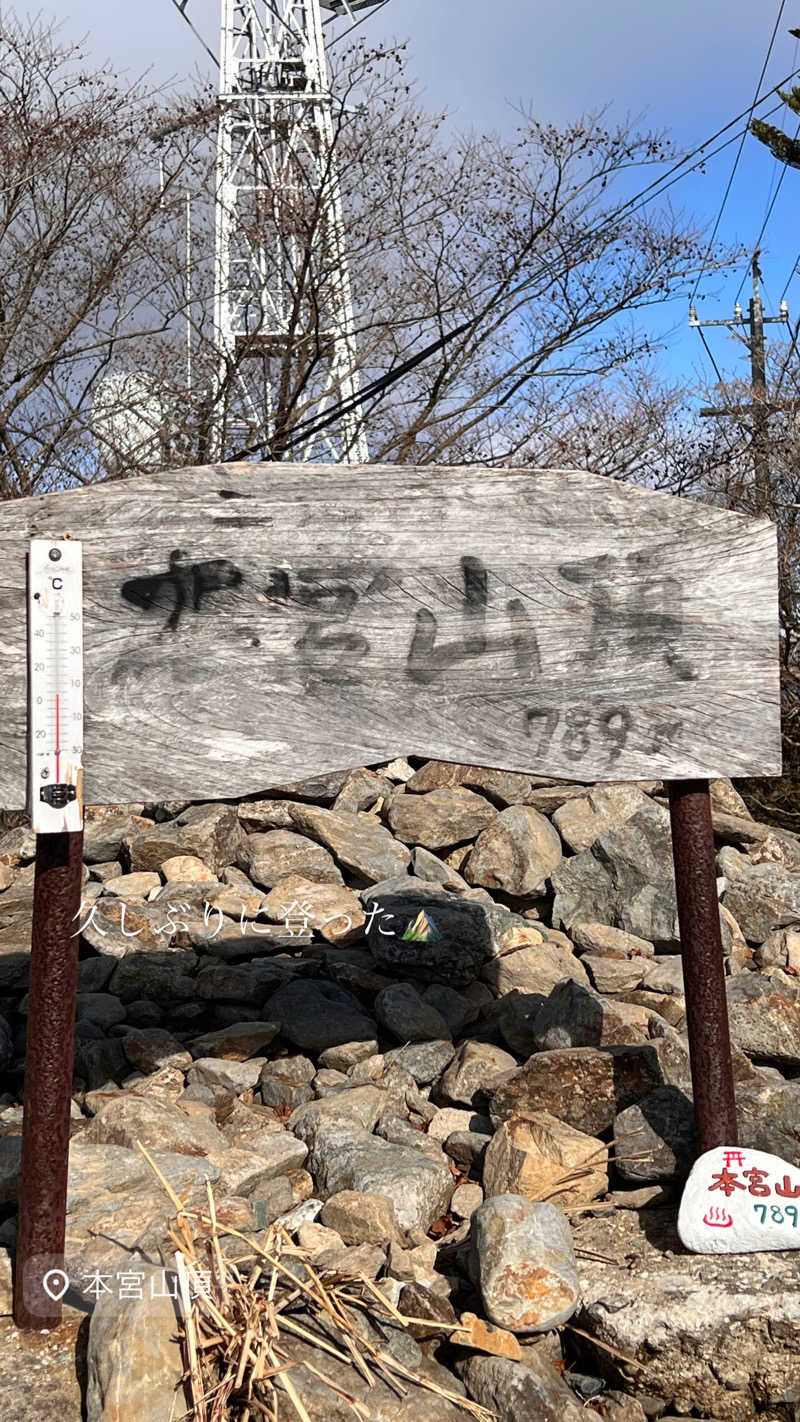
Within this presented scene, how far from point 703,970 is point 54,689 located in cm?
182

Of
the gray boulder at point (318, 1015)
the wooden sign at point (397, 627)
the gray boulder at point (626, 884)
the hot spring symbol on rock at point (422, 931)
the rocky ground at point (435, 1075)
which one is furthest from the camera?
the gray boulder at point (626, 884)

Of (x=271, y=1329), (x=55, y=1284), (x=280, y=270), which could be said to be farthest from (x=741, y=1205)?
(x=280, y=270)

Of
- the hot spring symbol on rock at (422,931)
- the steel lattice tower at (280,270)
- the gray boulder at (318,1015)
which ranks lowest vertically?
the gray boulder at (318,1015)

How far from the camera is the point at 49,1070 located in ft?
9.30

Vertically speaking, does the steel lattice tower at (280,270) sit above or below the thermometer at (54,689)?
above

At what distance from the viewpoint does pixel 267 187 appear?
7.74 m

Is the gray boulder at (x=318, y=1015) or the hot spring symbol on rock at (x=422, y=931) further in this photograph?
the hot spring symbol on rock at (x=422, y=931)

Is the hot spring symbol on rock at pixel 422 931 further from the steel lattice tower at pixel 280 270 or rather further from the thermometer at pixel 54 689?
the steel lattice tower at pixel 280 270

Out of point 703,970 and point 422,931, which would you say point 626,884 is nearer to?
point 422,931

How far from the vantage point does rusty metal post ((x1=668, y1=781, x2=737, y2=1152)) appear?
10.6ft

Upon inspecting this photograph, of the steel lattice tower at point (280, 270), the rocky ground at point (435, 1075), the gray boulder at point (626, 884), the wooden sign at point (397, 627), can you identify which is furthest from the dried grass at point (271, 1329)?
the steel lattice tower at point (280, 270)

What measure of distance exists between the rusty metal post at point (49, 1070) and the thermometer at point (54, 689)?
0.11 meters

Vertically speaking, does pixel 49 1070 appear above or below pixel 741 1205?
above

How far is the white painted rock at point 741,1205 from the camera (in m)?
3.01
